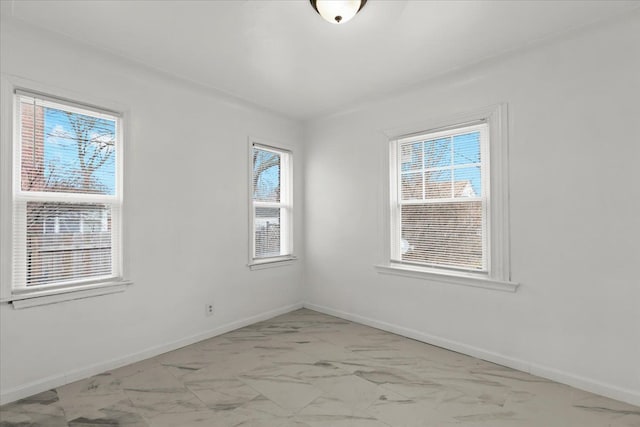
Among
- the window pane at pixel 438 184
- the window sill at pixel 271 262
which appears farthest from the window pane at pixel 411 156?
the window sill at pixel 271 262

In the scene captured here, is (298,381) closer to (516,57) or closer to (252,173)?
(252,173)

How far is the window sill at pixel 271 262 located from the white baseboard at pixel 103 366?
0.62 m

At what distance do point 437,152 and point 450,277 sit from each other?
127cm

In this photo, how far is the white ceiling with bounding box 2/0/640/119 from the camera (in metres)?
2.15

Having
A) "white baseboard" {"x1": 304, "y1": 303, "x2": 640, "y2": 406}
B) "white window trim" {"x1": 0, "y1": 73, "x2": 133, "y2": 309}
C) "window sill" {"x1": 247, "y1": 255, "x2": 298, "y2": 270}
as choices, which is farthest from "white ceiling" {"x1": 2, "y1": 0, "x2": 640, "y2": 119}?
"white baseboard" {"x1": 304, "y1": 303, "x2": 640, "y2": 406}

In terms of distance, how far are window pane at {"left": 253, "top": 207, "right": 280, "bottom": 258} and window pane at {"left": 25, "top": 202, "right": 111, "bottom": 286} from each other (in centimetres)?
166

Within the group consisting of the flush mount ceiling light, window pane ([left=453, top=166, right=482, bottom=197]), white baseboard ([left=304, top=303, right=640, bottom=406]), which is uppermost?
the flush mount ceiling light

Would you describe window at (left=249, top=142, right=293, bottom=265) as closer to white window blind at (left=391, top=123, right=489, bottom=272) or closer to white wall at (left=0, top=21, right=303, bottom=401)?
white wall at (left=0, top=21, right=303, bottom=401)

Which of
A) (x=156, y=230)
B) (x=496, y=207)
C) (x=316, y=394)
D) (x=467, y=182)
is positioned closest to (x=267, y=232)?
(x=156, y=230)

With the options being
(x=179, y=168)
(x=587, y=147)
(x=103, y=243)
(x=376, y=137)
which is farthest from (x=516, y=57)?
(x=103, y=243)

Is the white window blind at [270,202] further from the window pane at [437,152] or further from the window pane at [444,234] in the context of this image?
the window pane at [437,152]

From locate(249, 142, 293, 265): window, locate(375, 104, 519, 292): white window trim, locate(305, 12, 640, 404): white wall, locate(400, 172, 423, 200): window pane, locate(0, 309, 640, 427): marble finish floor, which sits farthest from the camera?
locate(249, 142, 293, 265): window

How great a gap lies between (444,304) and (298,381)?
1.60 m

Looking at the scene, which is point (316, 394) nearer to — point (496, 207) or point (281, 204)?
point (496, 207)
